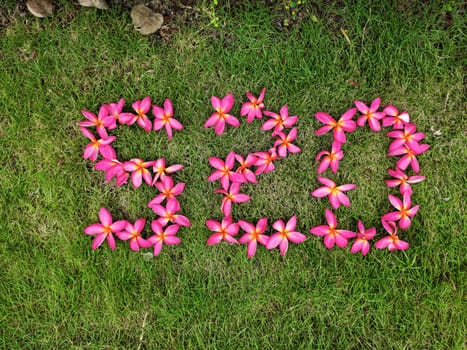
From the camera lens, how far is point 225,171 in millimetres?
2041

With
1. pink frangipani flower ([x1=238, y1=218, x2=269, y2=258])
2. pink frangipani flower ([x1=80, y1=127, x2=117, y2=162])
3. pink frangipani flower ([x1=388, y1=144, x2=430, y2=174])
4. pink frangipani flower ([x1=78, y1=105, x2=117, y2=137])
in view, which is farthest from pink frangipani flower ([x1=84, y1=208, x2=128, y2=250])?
pink frangipani flower ([x1=388, y1=144, x2=430, y2=174])

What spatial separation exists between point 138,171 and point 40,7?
2.96ft

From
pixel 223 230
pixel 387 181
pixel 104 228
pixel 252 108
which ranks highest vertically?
pixel 252 108

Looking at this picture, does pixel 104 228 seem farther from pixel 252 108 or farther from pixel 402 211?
pixel 402 211

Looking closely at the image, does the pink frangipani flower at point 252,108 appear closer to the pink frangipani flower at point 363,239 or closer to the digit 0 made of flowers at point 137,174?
the digit 0 made of flowers at point 137,174

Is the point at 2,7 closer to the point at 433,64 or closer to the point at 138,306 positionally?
the point at 138,306

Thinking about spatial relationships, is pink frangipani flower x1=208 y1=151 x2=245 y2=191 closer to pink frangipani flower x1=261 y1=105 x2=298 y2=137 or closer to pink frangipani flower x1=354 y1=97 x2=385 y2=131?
pink frangipani flower x1=261 y1=105 x2=298 y2=137

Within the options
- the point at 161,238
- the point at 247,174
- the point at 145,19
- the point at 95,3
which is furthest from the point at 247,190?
the point at 95,3

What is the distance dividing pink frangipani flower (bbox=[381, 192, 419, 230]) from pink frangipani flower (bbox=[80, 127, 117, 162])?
1.30 m

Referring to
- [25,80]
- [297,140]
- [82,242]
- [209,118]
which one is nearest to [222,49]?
[209,118]

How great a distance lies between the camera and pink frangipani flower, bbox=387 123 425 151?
204 centimetres

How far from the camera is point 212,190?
2115mm

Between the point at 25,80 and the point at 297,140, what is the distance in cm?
134

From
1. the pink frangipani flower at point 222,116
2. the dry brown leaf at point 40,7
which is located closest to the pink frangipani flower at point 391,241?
the pink frangipani flower at point 222,116
